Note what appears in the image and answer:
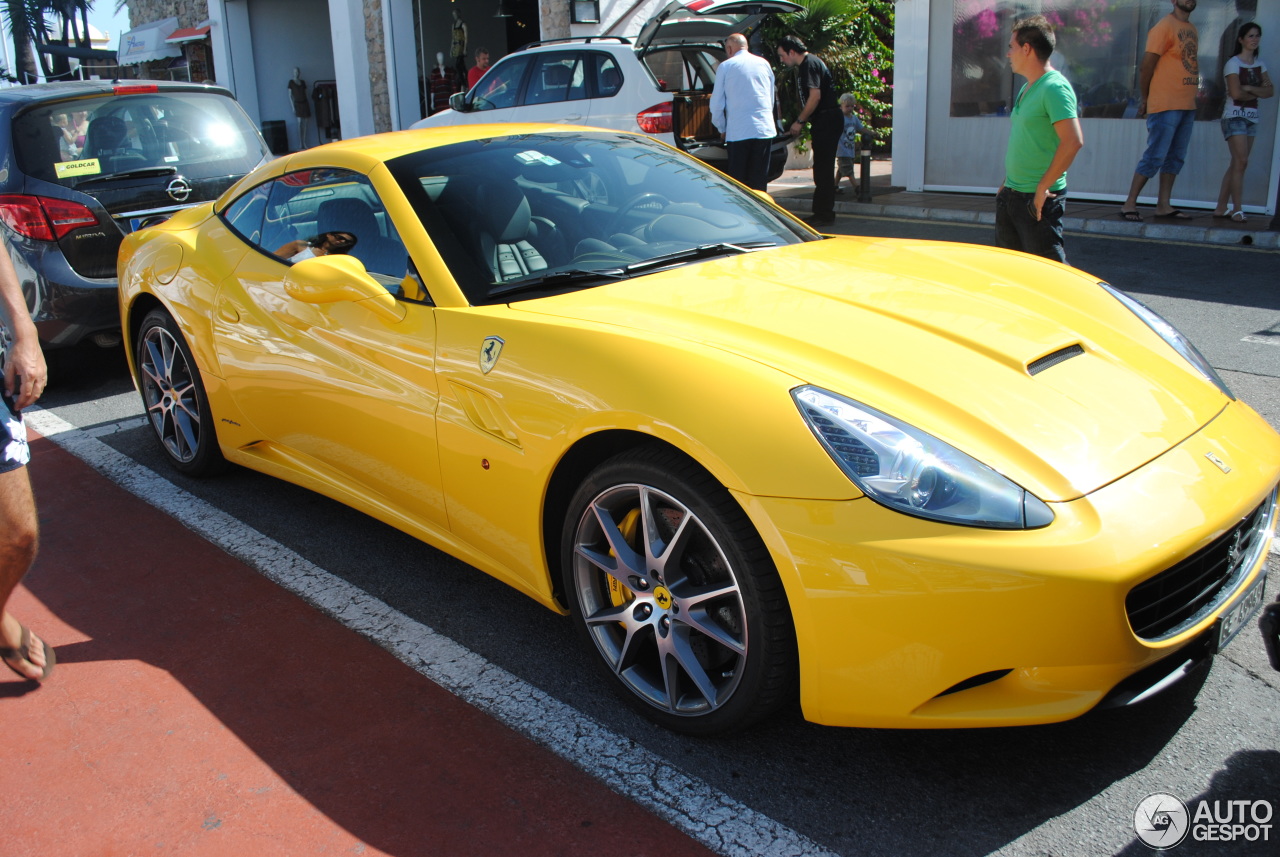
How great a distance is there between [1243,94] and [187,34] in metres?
21.9

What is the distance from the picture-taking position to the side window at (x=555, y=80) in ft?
36.0

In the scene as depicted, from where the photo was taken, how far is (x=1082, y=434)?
2.30 m

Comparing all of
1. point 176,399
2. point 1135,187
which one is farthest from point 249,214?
point 1135,187

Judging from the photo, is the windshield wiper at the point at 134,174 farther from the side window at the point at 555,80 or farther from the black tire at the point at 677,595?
the side window at the point at 555,80

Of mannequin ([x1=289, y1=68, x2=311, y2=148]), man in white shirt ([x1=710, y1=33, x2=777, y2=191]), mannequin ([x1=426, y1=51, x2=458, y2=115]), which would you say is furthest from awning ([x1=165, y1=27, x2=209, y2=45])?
man in white shirt ([x1=710, y1=33, x2=777, y2=191])

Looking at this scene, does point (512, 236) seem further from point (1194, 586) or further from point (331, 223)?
point (1194, 586)

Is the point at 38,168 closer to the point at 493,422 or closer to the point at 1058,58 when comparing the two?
the point at 493,422

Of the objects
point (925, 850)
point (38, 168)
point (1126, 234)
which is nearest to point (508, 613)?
point (925, 850)

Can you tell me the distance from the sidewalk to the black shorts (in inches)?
352

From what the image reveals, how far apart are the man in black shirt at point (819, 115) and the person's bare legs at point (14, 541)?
8.41m

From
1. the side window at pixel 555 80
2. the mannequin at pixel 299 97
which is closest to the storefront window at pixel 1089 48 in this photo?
the side window at pixel 555 80

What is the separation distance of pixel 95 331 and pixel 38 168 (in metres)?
0.94

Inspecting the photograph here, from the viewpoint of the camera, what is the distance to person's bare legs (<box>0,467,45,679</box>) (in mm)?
2826

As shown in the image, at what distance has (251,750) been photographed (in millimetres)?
2641
